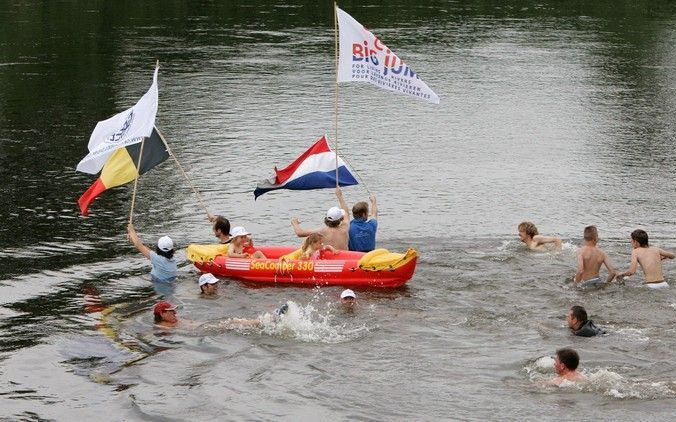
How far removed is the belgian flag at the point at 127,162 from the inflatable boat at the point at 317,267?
6.52 feet

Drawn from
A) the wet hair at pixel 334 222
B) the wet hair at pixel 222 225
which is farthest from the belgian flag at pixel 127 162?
the wet hair at pixel 334 222

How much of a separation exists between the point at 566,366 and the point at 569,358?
13cm

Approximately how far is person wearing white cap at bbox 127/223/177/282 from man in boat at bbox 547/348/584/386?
760cm

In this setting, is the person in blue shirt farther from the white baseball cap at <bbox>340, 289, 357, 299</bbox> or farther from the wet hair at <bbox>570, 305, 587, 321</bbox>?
the wet hair at <bbox>570, 305, 587, 321</bbox>

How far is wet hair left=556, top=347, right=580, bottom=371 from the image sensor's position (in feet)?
49.2

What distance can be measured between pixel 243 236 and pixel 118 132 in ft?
9.40

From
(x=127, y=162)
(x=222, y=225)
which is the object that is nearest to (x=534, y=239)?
(x=222, y=225)

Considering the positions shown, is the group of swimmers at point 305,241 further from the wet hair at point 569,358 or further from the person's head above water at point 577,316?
the wet hair at point 569,358

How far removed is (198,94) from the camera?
37406 millimetres

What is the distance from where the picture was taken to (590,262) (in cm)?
1928

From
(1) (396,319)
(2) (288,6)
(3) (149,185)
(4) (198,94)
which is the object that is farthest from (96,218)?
(2) (288,6)

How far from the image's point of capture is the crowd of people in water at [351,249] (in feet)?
58.7

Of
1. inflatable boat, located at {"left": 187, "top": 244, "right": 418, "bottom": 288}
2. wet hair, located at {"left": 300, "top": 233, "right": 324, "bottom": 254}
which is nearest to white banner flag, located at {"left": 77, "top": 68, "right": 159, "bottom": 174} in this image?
inflatable boat, located at {"left": 187, "top": 244, "right": 418, "bottom": 288}

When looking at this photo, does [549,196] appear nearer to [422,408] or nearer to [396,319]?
[396,319]
